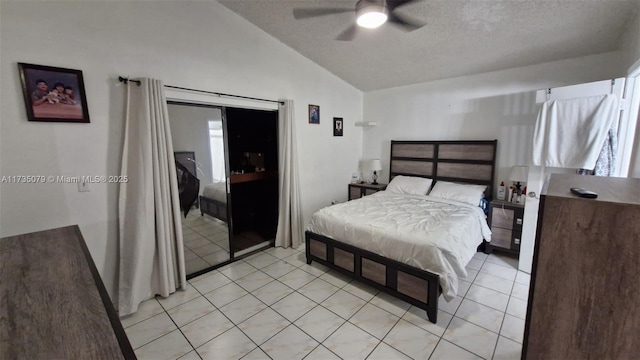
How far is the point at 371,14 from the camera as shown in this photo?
189cm

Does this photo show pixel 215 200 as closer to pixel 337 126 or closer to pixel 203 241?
pixel 203 241

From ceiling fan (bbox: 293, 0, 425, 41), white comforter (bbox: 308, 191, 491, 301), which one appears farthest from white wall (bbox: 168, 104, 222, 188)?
ceiling fan (bbox: 293, 0, 425, 41)

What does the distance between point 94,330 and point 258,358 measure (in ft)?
4.52

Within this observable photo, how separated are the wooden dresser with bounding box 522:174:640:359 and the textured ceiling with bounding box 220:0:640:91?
2.18 metres

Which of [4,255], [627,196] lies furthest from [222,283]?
[627,196]

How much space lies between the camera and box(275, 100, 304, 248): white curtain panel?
140 inches

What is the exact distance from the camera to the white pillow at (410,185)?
4.07 meters

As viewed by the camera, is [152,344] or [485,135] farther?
[485,135]

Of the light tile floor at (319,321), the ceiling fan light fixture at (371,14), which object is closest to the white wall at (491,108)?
the light tile floor at (319,321)

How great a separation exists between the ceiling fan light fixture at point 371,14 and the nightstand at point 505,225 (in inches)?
109

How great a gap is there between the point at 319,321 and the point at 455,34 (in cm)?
321

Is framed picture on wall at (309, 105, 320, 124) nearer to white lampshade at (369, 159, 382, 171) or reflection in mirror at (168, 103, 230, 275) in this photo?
white lampshade at (369, 159, 382, 171)

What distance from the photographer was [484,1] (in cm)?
226

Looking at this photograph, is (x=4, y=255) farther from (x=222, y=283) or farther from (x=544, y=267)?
(x=544, y=267)
